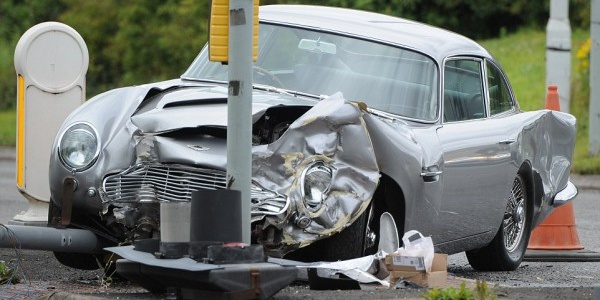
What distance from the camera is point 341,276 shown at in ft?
22.4

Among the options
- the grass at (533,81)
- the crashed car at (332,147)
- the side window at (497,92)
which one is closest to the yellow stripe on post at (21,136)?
the crashed car at (332,147)

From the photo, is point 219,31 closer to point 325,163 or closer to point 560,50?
point 325,163

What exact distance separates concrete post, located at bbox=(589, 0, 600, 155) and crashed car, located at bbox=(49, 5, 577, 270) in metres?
8.91

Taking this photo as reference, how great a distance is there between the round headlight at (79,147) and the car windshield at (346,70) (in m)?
1.30

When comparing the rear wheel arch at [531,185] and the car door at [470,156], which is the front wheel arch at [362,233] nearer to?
the car door at [470,156]

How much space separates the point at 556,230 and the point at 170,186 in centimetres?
454

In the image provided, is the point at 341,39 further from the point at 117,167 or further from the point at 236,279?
the point at 236,279

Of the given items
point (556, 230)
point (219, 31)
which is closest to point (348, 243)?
point (219, 31)

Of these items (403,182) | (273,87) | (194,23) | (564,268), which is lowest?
(564,268)

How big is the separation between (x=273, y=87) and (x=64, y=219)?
1605 millimetres

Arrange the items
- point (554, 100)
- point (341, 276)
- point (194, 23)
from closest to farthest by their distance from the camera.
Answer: point (341, 276)
point (554, 100)
point (194, 23)

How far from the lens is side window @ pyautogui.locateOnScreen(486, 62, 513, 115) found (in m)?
9.38

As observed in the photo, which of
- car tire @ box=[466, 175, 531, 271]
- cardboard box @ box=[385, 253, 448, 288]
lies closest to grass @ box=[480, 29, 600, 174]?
car tire @ box=[466, 175, 531, 271]

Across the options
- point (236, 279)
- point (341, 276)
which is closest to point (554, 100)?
point (341, 276)
